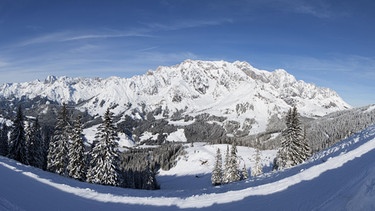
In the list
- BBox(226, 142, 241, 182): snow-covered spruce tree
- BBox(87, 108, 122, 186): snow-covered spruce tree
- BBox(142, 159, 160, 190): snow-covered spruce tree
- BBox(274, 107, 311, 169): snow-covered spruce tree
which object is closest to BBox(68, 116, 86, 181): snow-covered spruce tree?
BBox(87, 108, 122, 186): snow-covered spruce tree

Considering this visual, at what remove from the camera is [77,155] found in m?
41.9

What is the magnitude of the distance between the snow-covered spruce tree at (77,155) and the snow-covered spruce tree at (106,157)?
2.52 metres

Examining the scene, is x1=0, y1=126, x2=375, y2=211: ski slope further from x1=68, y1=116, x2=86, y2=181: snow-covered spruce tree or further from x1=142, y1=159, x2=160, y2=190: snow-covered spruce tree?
x1=142, y1=159, x2=160, y2=190: snow-covered spruce tree

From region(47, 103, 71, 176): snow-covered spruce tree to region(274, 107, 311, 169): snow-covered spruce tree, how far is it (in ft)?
108

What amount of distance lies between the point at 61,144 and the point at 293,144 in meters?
34.5

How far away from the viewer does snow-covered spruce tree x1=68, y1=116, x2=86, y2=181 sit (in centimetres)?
4184

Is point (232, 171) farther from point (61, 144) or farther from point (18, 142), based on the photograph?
point (18, 142)

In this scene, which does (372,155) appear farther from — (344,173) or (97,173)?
(97,173)

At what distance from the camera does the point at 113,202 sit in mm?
22547

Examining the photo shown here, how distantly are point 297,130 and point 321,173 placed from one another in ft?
89.9

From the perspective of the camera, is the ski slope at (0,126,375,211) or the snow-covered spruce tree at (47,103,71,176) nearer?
the ski slope at (0,126,375,211)

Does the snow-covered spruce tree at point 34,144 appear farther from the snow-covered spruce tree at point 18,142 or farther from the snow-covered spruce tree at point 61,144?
the snow-covered spruce tree at point 61,144

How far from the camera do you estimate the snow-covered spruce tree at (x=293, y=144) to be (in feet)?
159

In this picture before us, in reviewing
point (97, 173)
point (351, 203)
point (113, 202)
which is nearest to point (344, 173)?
point (351, 203)
